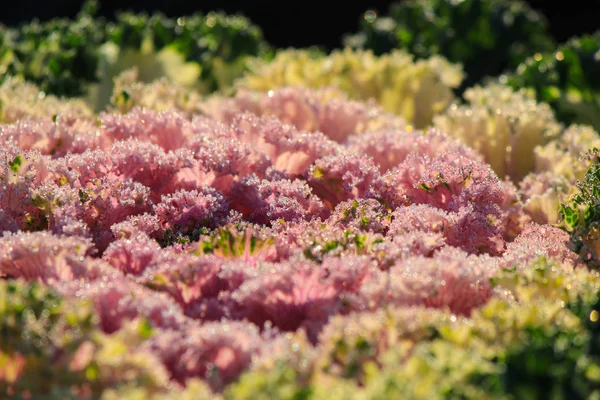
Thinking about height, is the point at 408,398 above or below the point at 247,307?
above

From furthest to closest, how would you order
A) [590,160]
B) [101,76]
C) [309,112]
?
[101,76], [309,112], [590,160]

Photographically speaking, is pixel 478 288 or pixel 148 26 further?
pixel 148 26

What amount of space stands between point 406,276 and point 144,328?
0.70 metres

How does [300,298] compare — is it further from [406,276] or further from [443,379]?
[443,379]

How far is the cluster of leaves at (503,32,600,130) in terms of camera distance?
4.08m

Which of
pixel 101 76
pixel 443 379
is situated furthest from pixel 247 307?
pixel 101 76

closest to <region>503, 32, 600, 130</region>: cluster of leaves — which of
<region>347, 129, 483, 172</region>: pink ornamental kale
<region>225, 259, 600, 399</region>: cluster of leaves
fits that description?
<region>347, 129, 483, 172</region>: pink ornamental kale

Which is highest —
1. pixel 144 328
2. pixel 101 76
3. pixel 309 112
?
pixel 144 328

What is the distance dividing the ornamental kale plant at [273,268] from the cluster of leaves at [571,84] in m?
0.97

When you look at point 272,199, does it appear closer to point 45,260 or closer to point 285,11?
point 45,260

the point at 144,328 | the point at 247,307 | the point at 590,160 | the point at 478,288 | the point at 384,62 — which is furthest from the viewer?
the point at 384,62

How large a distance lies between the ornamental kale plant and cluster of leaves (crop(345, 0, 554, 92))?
241cm

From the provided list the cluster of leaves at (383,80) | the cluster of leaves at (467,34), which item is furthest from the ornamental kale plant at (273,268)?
the cluster of leaves at (467,34)

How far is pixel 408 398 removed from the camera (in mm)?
1365
